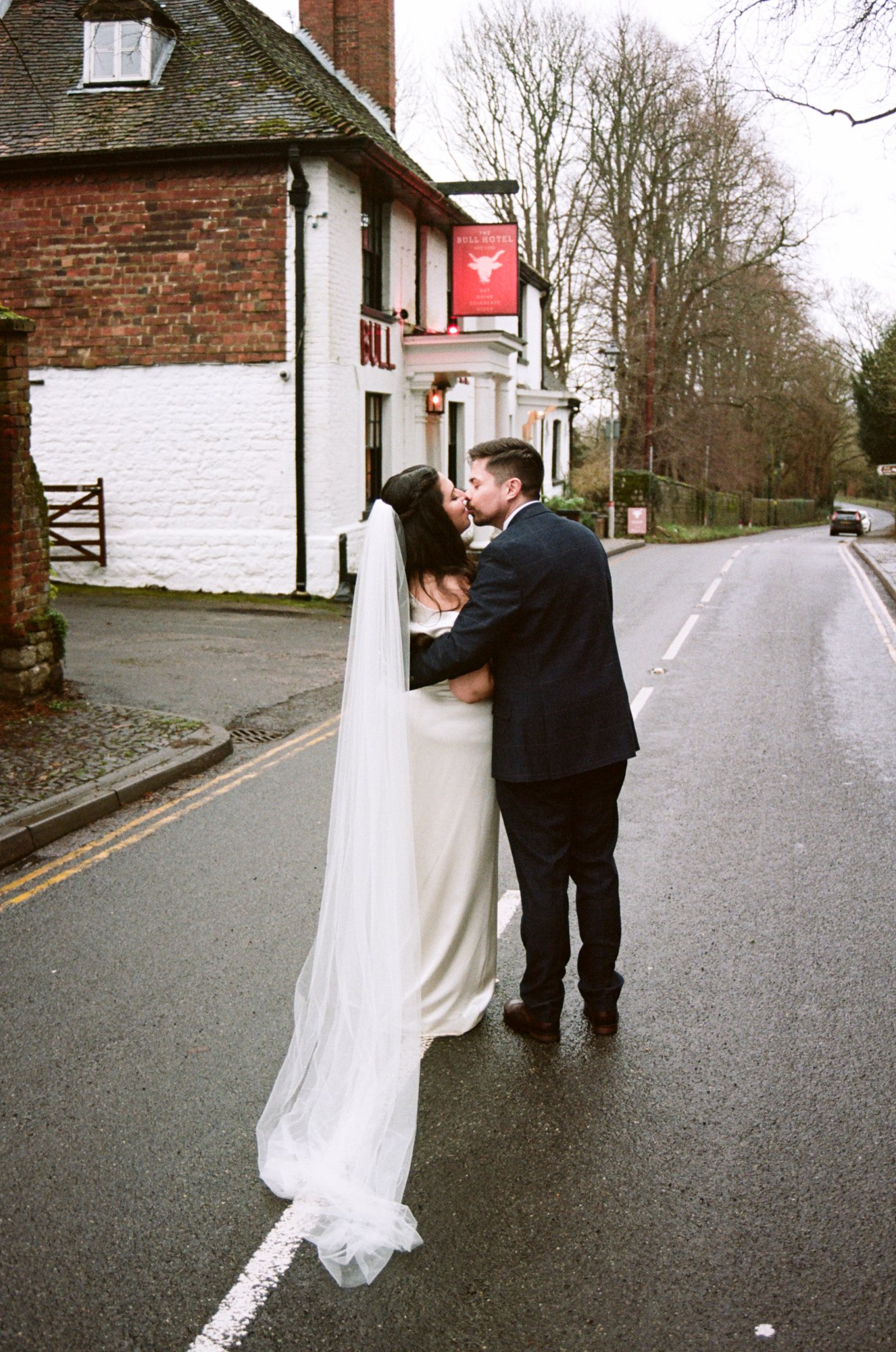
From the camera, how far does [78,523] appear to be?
18938mm

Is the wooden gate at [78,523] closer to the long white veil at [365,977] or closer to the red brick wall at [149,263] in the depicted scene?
the red brick wall at [149,263]

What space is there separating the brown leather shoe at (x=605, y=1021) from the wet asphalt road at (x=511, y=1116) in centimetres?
5

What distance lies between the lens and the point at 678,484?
4750cm

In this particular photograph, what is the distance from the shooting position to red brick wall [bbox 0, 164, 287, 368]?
17906mm

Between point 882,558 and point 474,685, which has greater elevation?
point 474,685

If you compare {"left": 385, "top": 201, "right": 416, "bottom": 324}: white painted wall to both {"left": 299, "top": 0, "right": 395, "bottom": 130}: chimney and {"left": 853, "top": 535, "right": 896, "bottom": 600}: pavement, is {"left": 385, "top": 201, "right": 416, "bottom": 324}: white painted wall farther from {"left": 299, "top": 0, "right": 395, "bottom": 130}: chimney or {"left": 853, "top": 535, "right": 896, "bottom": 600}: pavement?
{"left": 853, "top": 535, "right": 896, "bottom": 600}: pavement

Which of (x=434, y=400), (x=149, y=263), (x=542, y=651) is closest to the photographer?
(x=542, y=651)

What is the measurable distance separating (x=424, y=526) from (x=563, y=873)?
4.23 ft

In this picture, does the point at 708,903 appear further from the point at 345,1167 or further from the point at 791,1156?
the point at 345,1167

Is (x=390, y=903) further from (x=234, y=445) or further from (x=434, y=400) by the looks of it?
(x=434, y=400)

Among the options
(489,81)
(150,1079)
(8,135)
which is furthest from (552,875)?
(489,81)

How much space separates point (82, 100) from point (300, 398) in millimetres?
6185

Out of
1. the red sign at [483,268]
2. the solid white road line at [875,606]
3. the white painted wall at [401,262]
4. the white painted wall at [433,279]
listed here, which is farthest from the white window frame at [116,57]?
the solid white road line at [875,606]

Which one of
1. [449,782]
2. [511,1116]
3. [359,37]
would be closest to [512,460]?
[449,782]
